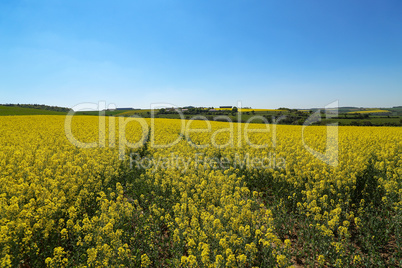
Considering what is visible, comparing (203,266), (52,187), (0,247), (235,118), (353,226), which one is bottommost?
(353,226)

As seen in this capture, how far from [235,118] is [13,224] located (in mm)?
49404

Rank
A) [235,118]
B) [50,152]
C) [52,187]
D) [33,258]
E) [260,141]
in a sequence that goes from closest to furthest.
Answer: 1. [33,258]
2. [52,187]
3. [50,152]
4. [260,141]
5. [235,118]

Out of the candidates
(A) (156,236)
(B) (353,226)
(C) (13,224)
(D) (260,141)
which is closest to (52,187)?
(C) (13,224)

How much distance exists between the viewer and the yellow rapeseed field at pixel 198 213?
4703 mm

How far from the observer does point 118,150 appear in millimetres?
12766

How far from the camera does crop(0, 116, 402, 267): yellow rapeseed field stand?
470cm

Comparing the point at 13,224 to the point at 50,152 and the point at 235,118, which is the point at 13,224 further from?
the point at 235,118

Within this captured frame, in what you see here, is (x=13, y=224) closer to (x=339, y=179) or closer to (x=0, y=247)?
(x=0, y=247)

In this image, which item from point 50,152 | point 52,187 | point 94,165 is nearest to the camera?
point 52,187

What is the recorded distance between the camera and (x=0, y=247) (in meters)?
4.32

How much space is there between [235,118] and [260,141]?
119ft

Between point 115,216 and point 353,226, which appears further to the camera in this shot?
point 353,226

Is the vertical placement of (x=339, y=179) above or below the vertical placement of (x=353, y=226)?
above

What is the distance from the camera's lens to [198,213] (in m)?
6.12
